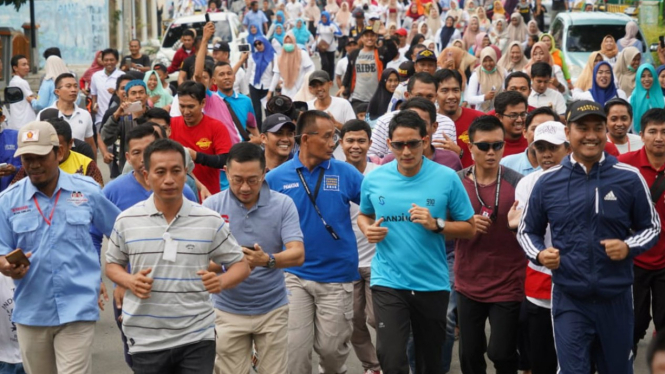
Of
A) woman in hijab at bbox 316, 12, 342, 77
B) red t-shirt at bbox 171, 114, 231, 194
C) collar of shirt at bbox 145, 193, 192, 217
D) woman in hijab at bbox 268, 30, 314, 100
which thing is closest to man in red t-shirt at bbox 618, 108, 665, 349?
red t-shirt at bbox 171, 114, 231, 194

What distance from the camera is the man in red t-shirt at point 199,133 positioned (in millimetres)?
9477

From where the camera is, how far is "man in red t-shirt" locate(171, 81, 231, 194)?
9477 mm

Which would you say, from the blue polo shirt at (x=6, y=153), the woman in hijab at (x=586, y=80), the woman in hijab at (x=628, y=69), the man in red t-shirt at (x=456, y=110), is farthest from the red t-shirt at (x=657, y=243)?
the woman in hijab at (x=628, y=69)

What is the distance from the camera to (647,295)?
8.05 metres

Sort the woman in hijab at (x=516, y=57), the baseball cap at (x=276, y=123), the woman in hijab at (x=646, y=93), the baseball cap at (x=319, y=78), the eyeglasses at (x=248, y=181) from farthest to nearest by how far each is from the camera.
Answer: the woman in hijab at (x=516, y=57), the woman in hijab at (x=646, y=93), the baseball cap at (x=319, y=78), the baseball cap at (x=276, y=123), the eyeglasses at (x=248, y=181)

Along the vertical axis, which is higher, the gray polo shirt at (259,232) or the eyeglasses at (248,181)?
the eyeglasses at (248,181)

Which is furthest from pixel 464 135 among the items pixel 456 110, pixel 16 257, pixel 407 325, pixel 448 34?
pixel 448 34

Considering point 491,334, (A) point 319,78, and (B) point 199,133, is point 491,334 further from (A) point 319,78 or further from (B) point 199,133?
(A) point 319,78

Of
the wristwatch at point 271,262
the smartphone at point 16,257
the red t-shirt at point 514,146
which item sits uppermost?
the red t-shirt at point 514,146

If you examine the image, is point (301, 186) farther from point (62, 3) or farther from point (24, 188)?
point (62, 3)

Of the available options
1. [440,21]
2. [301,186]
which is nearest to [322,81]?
[301,186]

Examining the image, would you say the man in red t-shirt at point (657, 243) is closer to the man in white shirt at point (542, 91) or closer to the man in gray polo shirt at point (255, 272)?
the man in gray polo shirt at point (255, 272)

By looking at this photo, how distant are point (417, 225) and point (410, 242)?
4.6 inches

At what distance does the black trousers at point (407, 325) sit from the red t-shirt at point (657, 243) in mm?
1746
